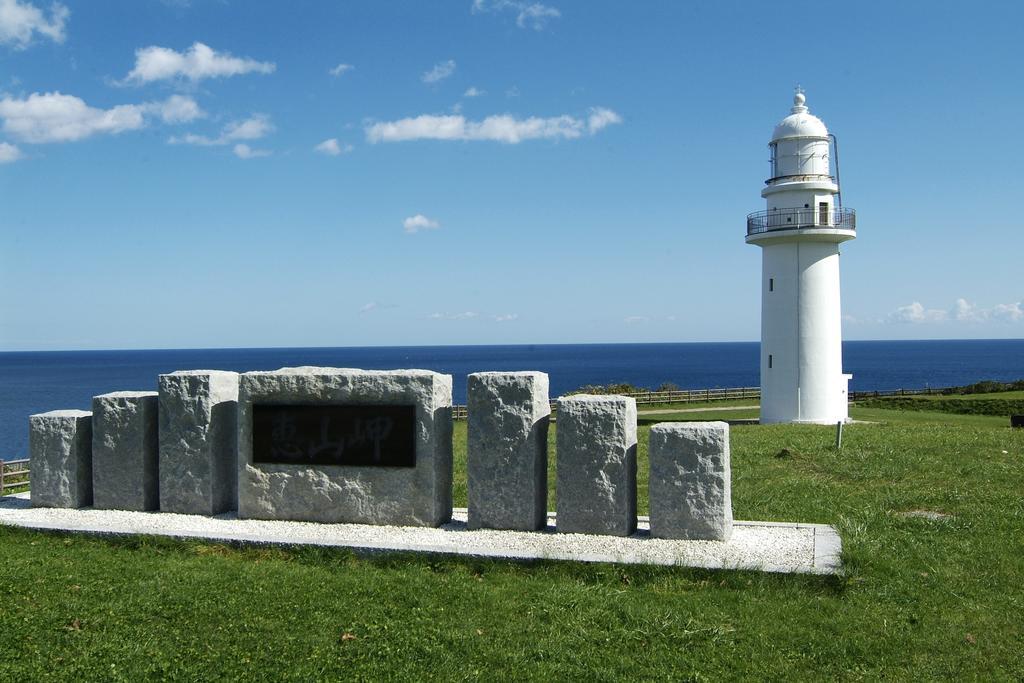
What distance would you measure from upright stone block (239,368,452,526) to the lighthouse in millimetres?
20125

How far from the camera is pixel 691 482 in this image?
840 centimetres

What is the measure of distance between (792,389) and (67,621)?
949 inches

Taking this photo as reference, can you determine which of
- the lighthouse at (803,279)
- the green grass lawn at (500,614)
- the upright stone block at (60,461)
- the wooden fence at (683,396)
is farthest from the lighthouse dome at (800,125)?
the upright stone block at (60,461)

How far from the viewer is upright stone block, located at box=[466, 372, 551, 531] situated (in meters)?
8.83

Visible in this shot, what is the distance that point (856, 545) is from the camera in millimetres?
8172

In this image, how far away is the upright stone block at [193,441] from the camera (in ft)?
31.7

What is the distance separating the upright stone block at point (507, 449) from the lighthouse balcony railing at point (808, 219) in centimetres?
2066

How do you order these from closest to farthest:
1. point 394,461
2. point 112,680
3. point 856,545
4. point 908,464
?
point 112,680 < point 856,545 < point 394,461 < point 908,464

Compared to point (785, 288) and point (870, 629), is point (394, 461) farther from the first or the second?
point (785, 288)

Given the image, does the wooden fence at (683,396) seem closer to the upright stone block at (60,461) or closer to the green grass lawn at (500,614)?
the upright stone block at (60,461)

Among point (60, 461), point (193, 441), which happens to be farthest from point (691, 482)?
point (60, 461)

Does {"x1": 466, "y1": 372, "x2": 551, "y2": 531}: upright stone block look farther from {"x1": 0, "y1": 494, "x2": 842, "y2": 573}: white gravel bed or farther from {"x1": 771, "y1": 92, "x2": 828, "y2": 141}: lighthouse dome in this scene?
{"x1": 771, "y1": 92, "x2": 828, "y2": 141}: lighthouse dome

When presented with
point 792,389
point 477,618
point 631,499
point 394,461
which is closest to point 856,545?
point 631,499

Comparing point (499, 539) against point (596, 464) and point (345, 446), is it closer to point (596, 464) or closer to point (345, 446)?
point (596, 464)
